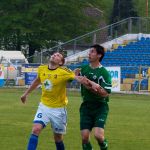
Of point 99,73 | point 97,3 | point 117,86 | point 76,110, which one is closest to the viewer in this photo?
point 99,73

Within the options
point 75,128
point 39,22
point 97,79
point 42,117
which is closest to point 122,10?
point 39,22

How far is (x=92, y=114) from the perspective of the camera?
444 inches

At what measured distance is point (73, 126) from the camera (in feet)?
57.7

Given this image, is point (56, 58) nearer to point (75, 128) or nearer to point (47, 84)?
point (47, 84)

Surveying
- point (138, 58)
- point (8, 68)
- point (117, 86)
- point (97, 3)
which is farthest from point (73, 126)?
point (97, 3)

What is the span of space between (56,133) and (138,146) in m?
2.64

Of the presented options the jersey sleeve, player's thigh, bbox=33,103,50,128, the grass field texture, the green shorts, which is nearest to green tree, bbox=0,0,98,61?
the grass field texture

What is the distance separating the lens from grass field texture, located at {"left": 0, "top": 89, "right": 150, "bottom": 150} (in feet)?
45.1

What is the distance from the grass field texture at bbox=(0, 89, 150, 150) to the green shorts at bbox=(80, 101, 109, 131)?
2058 millimetres

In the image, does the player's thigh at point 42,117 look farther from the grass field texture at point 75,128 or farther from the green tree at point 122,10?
the green tree at point 122,10

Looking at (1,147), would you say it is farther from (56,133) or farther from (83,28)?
(83,28)

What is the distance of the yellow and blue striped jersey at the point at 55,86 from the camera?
11.5 metres

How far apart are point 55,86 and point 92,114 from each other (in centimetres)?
86

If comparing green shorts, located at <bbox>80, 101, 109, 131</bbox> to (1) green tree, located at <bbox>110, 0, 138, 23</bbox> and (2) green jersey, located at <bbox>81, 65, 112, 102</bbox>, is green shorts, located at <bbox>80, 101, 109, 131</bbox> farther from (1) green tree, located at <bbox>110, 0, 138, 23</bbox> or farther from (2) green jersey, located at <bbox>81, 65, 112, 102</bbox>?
(1) green tree, located at <bbox>110, 0, 138, 23</bbox>
